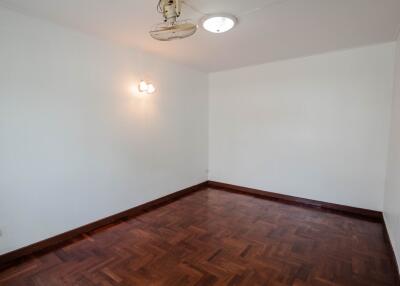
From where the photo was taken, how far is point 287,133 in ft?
12.0

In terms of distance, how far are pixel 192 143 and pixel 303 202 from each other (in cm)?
225

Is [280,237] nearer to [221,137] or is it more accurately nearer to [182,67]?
[221,137]

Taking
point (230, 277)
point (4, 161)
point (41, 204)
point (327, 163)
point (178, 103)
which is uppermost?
point (178, 103)

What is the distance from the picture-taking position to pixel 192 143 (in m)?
4.27

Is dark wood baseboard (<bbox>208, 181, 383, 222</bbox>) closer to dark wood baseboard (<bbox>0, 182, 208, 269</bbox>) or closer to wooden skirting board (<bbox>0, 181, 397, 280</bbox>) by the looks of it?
wooden skirting board (<bbox>0, 181, 397, 280</bbox>)

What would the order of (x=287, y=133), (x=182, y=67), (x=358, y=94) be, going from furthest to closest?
(x=182, y=67) → (x=287, y=133) → (x=358, y=94)

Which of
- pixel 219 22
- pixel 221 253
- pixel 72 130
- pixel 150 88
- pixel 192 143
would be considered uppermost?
pixel 219 22

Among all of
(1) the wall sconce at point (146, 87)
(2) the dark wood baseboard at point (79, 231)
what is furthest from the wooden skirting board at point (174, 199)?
(1) the wall sconce at point (146, 87)

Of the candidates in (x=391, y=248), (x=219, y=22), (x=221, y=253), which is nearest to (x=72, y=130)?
→ (x=219, y=22)

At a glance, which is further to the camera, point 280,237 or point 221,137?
point 221,137

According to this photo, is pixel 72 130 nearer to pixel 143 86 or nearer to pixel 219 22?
pixel 143 86

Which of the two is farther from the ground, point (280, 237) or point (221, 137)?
point (221, 137)

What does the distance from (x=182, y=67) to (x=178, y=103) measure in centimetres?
67

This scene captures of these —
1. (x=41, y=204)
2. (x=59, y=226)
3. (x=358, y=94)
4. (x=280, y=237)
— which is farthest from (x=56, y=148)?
(x=358, y=94)
